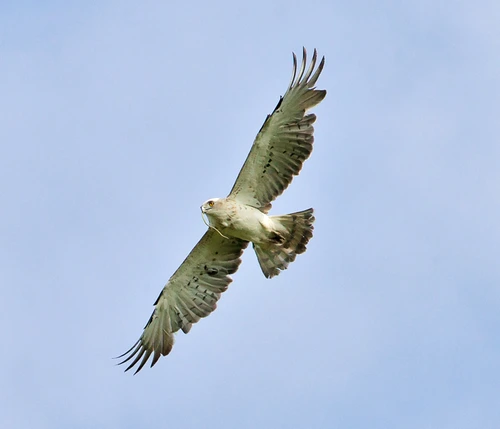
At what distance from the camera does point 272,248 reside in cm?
2084

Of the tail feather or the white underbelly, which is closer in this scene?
the white underbelly

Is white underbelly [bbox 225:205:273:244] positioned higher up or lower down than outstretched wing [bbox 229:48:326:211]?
lower down

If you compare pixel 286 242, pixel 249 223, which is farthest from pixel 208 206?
pixel 286 242

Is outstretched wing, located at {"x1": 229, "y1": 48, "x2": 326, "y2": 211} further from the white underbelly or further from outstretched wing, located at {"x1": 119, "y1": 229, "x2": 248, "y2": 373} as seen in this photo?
outstretched wing, located at {"x1": 119, "y1": 229, "x2": 248, "y2": 373}

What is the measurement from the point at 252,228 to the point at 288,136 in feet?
5.62

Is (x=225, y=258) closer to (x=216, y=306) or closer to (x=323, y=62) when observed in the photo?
(x=216, y=306)

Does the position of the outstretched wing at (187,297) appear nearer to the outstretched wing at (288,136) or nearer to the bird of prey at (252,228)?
the bird of prey at (252,228)

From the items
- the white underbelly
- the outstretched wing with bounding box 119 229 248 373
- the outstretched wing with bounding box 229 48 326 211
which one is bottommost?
the outstretched wing with bounding box 119 229 248 373

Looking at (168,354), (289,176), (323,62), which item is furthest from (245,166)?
(168,354)

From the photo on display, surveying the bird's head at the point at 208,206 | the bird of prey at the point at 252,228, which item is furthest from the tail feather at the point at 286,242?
the bird's head at the point at 208,206

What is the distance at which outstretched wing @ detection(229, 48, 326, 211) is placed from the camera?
20.0 metres

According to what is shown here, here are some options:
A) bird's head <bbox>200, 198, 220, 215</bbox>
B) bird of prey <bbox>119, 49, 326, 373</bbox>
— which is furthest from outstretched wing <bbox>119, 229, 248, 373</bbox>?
bird's head <bbox>200, 198, 220, 215</bbox>

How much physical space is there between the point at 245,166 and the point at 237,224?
3.28 ft

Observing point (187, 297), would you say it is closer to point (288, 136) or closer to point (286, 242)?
point (286, 242)
